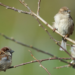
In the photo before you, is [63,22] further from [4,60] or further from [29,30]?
[29,30]

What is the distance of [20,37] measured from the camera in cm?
1067

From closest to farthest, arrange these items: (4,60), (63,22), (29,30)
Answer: (4,60) → (63,22) → (29,30)

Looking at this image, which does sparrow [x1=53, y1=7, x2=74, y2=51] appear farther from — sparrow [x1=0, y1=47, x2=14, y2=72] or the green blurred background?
the green blurred background

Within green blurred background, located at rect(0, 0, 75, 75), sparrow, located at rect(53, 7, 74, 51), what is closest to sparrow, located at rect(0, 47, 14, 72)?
sparrow, located at rect(53, 7, 74, 51)

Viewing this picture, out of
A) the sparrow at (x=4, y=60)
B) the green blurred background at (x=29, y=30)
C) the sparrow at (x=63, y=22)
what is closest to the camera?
the sparrow at (x=4, y=60)

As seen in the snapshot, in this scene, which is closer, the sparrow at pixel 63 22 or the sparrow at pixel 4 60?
the sparrow at pixel 4 60

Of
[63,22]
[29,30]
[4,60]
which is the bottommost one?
[29,30]

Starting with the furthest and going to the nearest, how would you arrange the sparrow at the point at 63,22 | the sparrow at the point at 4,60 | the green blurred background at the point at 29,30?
the green blurred background at the point at 29,30, the sparrow at the point at 63,22, the sparrow at the point at 4,60

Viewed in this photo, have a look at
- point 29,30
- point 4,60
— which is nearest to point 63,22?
point 4,60

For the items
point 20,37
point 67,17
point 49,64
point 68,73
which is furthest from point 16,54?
point 67,17

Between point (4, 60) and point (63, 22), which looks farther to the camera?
point (63, 22)

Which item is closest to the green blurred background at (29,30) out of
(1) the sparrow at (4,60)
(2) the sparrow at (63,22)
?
(2) the sparrow at (63,22)

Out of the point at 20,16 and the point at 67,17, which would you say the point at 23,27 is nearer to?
the point at 20,16

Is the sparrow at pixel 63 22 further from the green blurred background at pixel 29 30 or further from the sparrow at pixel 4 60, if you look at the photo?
the green blurred background at pixel 29 30
